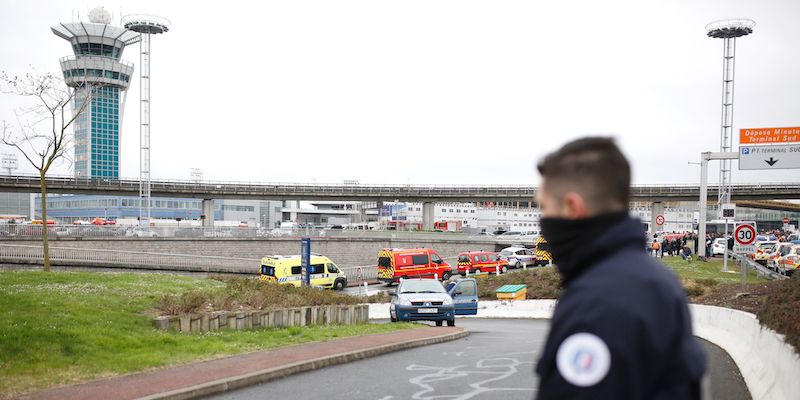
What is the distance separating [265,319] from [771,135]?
2963cm

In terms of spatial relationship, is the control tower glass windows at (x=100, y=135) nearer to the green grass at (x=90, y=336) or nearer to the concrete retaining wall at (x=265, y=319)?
the green grass at (x=90, y=336)

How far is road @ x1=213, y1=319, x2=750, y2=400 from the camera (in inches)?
370

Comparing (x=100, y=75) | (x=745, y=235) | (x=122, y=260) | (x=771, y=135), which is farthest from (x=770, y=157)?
(x=100, y=75)

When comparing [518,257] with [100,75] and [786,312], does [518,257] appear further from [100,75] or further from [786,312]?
[100,75]

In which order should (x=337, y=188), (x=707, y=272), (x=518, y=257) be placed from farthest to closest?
(x=337, y=188) < (x=518, y=257) < (x=707, y=272)

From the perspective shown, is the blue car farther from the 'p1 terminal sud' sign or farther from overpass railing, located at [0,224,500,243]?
overpass railing, located at [0,224,500,243]

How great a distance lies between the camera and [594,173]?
2.37 meters

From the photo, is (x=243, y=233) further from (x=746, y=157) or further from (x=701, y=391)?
(x=701, y=391)

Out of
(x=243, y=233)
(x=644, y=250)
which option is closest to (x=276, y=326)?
(x=644, y=250)

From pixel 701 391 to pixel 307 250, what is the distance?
2586 centimetres

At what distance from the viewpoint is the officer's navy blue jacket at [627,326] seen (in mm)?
2094

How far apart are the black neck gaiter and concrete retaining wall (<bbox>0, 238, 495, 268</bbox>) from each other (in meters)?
52.4

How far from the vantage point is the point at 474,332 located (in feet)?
63.6

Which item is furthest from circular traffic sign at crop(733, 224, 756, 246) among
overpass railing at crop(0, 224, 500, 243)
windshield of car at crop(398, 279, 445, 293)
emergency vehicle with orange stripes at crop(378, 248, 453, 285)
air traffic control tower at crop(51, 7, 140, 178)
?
air traffic control tower at crop(51, 7, 140, 178)
